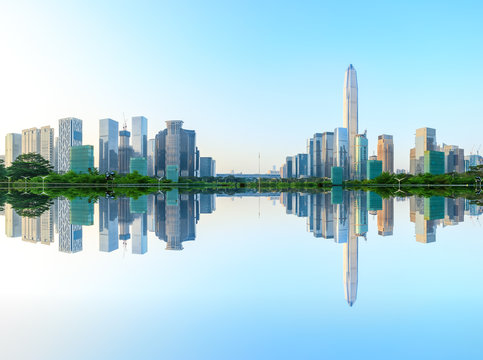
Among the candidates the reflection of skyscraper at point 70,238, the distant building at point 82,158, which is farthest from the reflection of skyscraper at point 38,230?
the distant building at point 82,158

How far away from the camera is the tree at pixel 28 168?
343 feet

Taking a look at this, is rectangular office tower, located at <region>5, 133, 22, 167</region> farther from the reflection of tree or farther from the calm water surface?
the calm water surface

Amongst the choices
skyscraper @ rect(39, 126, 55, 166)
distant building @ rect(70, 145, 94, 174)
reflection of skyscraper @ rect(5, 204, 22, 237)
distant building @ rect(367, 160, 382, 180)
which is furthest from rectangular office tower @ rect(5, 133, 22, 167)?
reflection of skyscraper @ rect(5, 204, 22, 237)

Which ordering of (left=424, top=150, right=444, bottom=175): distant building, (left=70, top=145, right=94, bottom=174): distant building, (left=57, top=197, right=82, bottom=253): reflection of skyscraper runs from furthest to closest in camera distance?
1. (left=424, top=150, right=444, bottom=175): distant building
2. (left=70, top=145, right=94, bottom=174): distant building
3. (left=57, top=197, right=82, bottom=253): reflection of skyscraper

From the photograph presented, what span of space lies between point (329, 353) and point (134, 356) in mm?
2085

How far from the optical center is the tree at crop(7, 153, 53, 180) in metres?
104

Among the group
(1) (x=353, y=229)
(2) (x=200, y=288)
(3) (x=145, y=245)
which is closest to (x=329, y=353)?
(2) (x=200, y=288)

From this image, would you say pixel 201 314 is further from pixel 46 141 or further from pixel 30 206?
pixel 46 141

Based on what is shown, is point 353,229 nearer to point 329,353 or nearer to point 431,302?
point 431,302

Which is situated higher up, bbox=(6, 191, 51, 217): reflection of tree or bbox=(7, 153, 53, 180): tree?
bbox=(7, 153, 53, 180): tree

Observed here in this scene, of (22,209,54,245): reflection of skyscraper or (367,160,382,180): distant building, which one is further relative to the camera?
(367,160,382,180): distant building

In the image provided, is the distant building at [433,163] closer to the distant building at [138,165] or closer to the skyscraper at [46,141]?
the distant building at [138,165]

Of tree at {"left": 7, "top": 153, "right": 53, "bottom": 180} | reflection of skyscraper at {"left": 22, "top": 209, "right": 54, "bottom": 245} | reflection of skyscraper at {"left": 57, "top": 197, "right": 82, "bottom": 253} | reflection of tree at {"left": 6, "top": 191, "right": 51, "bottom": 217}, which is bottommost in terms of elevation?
reflection of tree at {"left": 6, "top": 191, "right": 51, "bottom": 217}

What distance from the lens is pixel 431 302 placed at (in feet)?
17.1
